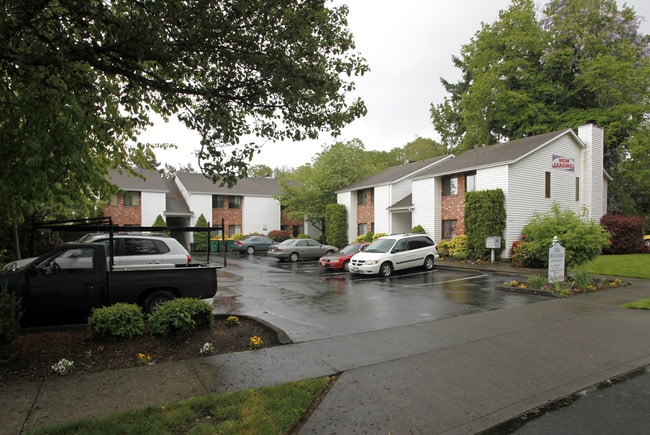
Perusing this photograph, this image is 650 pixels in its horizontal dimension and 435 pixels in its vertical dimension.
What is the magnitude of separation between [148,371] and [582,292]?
11684mm

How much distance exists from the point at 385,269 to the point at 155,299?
10674mm

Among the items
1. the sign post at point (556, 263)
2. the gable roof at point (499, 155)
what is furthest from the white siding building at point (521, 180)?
the sign post at point (556, 263)

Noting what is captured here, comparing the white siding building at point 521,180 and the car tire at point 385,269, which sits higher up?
the white siding building at point 521,180

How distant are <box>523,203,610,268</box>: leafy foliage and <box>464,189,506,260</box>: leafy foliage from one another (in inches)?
292

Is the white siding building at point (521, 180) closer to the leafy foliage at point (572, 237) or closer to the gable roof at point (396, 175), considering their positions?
the gable roof at point (396, 175)

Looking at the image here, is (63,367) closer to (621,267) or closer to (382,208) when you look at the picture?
(621,267)

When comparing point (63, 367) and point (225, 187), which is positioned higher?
point (225, 187)

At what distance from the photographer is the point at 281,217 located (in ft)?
140

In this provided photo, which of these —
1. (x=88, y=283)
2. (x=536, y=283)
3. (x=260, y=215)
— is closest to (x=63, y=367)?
(x=88, y=283)

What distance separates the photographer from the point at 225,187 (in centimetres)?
4028

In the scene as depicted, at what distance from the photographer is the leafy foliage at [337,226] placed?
33750 mm

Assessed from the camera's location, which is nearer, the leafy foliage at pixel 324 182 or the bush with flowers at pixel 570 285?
the bush with flowers at pixel 570 285

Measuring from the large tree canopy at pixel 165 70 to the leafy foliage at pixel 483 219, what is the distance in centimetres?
1675

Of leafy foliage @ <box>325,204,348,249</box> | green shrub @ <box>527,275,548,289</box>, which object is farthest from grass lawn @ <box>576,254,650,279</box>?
leafy foliage @ <box>325,204,348,249</box>
